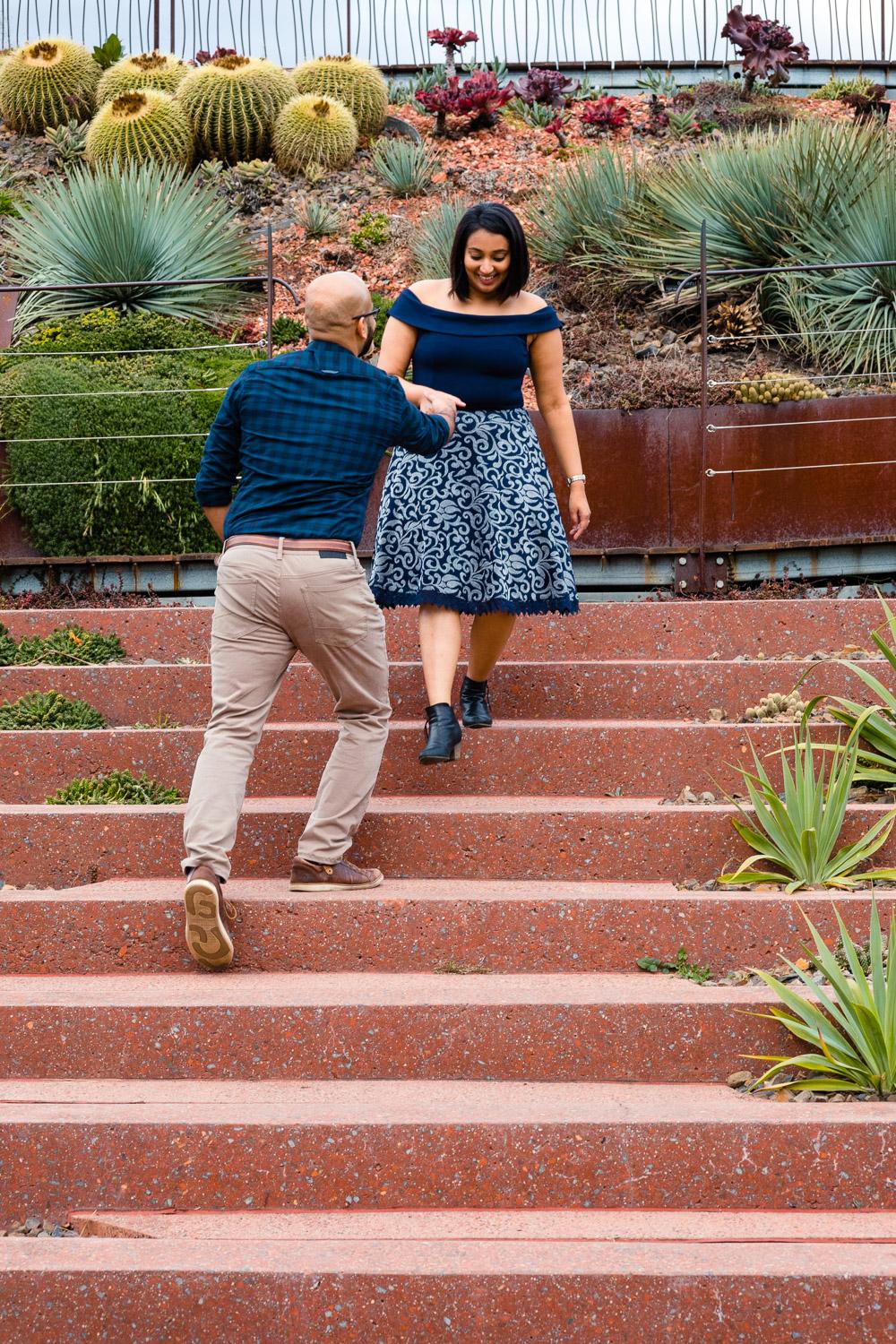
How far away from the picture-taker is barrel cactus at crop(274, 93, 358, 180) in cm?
1274

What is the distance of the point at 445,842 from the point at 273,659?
2.60 ft

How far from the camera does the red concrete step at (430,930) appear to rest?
11.3ft

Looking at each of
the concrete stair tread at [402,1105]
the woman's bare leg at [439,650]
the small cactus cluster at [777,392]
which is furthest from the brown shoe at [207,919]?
the small cactus cluster at [777,392]

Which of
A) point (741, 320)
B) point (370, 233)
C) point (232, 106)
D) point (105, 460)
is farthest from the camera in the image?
point (232, 106)

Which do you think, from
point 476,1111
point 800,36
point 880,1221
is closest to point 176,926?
point 476,1111

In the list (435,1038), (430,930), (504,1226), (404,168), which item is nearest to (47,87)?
(404,168)

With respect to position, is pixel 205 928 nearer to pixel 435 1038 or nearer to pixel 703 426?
pixel 435 1038

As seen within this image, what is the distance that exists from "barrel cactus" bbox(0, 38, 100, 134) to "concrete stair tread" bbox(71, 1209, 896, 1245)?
13517 millimetres

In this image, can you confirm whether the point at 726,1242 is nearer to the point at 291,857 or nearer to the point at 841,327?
the point at 291,857

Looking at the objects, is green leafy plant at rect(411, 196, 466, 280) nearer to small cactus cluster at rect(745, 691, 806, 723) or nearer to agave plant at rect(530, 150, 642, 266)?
agave plant at rect(530, 150, 642, 266)

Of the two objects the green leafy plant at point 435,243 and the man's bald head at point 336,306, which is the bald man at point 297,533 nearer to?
the man's bald head at point 336,306

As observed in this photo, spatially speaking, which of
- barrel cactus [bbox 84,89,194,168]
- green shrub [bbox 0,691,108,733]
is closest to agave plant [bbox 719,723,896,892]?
green shrub [bbox 0,691,108,733]

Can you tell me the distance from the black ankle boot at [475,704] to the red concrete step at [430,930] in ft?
3.20

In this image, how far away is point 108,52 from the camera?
14711 millimetres
